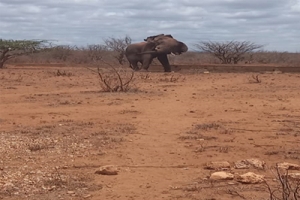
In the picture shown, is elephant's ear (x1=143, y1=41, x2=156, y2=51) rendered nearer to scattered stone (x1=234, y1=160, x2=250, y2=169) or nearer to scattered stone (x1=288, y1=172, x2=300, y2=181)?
scattered stone (x1=234, y1=160, x2=250, y2=169)

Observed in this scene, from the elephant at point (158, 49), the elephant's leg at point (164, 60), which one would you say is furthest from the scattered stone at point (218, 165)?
the elephant's leg at point (164, 60)

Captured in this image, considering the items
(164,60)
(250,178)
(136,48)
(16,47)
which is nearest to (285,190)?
(250,178)

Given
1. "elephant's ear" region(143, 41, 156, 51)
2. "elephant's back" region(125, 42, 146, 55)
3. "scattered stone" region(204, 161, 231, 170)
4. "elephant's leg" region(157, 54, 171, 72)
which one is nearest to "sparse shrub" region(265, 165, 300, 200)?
"scattered stone" region(204, 161, 231, 170)

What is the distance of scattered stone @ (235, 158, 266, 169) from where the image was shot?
666 cm

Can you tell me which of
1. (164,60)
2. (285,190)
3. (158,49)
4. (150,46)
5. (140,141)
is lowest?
(140,141)

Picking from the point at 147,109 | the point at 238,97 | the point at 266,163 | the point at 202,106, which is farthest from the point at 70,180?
the point at 238,97

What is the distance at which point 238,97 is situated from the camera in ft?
47.8

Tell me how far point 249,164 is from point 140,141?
2.14m

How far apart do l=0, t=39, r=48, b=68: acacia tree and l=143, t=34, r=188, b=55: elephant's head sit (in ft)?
26.3

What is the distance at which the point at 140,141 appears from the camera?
8.41 metres

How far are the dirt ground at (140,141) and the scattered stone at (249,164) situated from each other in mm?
104

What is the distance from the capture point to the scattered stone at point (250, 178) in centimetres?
589

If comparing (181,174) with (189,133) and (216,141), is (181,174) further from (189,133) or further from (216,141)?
(189,133)

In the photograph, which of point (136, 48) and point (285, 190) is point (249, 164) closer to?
point (285, 190)
